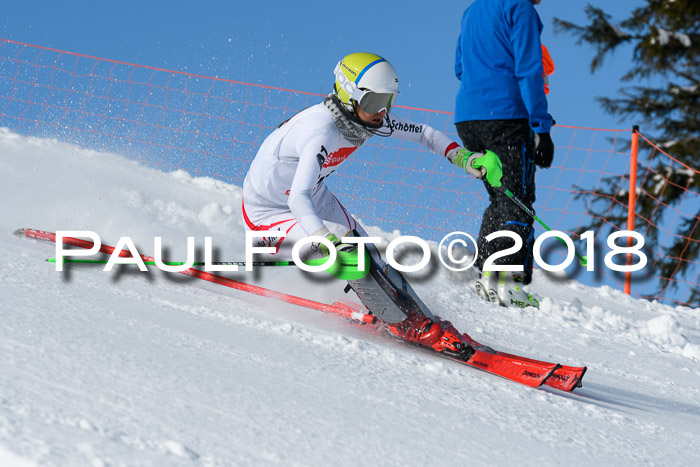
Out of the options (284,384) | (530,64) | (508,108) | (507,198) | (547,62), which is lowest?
(284,384)

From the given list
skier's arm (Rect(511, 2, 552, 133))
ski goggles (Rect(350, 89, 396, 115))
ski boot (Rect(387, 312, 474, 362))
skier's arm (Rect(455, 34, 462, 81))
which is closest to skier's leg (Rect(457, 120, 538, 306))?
skier's arm (Rect(511, 2, 552, 133))

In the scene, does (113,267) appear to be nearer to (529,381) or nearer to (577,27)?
(529,381)

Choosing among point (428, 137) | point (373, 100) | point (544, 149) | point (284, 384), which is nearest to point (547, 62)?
point (544, 149)

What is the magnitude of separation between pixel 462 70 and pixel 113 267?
2.32m

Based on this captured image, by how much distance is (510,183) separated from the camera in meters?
4.09

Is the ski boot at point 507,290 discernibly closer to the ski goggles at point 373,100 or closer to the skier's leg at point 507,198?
the skier's leg at point 507,198

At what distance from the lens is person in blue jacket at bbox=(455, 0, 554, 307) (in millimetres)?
4012

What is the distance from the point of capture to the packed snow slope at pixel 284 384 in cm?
144

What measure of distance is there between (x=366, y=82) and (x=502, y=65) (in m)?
1.44

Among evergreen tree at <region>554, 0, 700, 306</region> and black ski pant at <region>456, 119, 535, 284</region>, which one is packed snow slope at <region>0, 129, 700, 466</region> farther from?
evergreen tree at <region>554, 0, 700, 306</region>

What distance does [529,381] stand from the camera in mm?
2668

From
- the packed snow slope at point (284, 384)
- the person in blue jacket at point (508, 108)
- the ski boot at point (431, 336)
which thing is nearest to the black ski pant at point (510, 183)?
the person in blue jacket at point (508, 108)

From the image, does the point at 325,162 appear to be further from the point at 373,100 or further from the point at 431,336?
the point at 431,336

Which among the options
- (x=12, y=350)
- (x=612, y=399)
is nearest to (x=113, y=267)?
(x=12, y=350)
